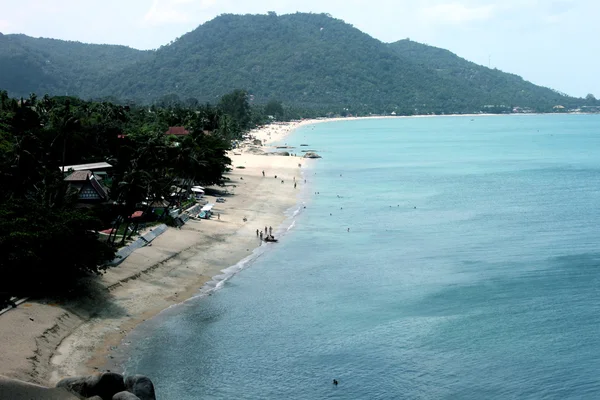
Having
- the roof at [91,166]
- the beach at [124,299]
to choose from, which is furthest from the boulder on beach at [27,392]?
the roof at [91,166]

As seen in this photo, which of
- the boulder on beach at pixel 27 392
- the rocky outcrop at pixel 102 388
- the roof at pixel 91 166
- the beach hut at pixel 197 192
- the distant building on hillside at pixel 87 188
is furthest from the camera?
the beach hut at pixel 197 192

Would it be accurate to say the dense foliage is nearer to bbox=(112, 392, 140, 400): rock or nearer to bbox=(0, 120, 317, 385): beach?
bbox=(0, 120, 317, 385): beach

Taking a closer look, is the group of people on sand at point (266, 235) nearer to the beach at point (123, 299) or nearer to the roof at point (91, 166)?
the beach at point (123, 299)

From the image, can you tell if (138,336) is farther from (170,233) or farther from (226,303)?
(170,233)

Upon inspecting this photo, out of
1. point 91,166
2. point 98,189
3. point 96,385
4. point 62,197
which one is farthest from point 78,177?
point 96,385

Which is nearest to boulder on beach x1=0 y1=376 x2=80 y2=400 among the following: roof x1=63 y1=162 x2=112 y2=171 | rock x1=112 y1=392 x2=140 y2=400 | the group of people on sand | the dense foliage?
rock x1=112 y1=392 x2=140 y2=400

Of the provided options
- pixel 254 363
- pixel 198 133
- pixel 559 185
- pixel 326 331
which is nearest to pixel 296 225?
pixel 198 133
